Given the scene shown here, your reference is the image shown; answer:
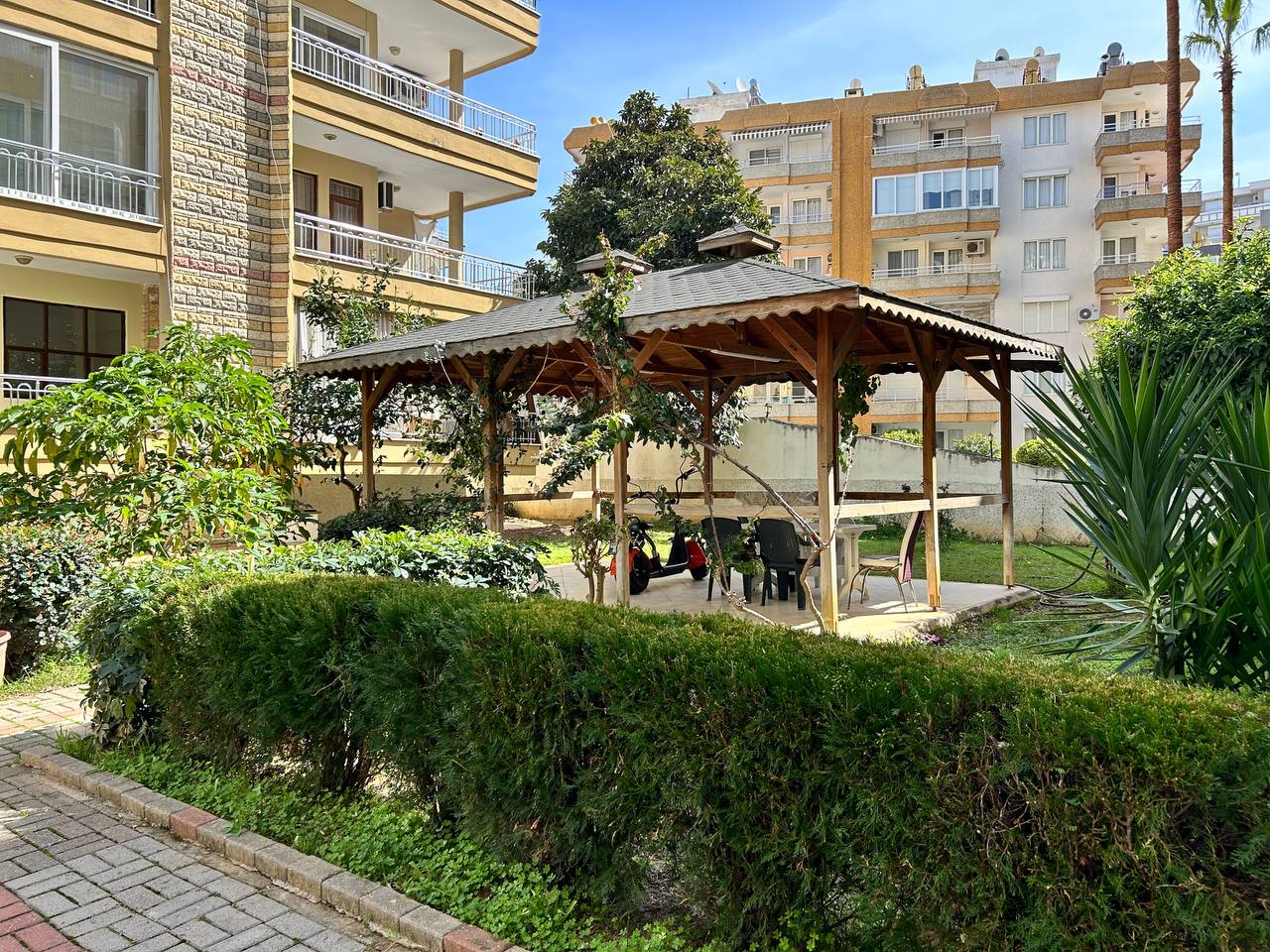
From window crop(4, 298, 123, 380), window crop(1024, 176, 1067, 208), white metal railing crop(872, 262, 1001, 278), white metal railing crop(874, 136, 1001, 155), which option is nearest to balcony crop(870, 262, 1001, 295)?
white metal railing crop(872, 262, 1001, 278)

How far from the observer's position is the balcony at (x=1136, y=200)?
34.9 meters

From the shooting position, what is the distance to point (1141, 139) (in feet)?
115

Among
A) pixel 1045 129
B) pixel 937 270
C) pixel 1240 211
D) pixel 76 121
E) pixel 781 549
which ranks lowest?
pixel 781 549

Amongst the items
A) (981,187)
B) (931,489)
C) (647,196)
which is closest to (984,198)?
(981,187)

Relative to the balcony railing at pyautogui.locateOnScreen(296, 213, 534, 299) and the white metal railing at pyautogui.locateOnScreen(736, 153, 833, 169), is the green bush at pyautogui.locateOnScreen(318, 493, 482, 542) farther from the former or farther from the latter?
the white metal railing at pyautogui.locateOnScreen(736, 153, 833, 169)

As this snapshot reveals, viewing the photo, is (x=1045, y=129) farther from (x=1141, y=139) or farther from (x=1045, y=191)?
(x=1141, y=139)

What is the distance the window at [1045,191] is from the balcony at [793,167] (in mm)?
8444

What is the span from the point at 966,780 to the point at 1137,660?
977 mm

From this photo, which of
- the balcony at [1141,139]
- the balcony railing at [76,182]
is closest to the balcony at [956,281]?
the balcony at [1141,139]

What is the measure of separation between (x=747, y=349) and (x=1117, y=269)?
29.9 metres

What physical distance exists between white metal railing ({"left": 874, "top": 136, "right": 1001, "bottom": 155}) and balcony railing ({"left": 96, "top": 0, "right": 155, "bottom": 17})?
30.6 metres

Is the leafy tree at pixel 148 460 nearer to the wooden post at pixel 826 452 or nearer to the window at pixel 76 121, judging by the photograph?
the wooden post at pixel 826 452

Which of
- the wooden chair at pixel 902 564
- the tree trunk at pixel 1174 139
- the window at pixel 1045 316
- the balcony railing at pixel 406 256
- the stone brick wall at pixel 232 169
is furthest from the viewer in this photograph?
the window at pixel 1045 316

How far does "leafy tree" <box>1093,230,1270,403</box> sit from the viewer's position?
37.7 feet
